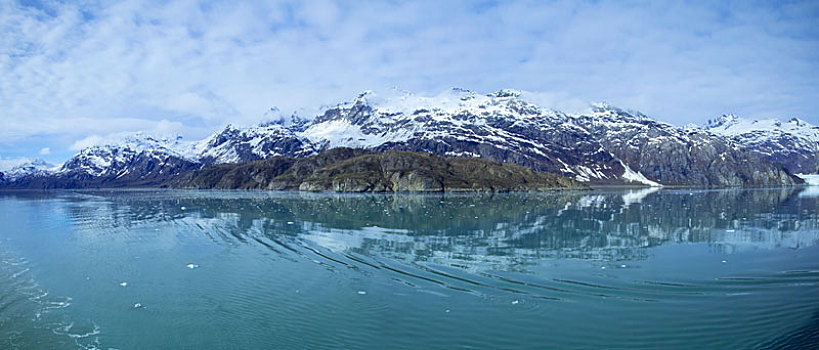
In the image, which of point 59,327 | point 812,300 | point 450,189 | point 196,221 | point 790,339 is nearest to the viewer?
point 790,339

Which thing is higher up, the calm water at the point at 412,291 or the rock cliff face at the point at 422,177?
the rock cliff face at the point at 422,177

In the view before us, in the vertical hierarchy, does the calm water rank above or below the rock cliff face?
below

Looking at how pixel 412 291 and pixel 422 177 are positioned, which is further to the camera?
pixel 422 177

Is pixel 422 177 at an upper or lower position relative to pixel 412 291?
upper

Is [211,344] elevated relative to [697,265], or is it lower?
lower

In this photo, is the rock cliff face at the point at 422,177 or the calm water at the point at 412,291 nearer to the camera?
the calm water at the point at 412,291

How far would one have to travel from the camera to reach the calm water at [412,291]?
15031 millimetres

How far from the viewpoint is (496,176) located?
16588 cm

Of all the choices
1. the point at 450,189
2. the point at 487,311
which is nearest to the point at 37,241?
the point at 487,311

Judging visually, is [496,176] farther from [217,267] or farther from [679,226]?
[217,267]

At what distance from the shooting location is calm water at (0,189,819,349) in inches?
592

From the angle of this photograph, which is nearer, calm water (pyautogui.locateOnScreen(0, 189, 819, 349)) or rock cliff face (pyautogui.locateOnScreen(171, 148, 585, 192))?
calm water (pyautogui.locateOnScreen(0, 189, 819, 349))

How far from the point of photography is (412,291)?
19.8 meters

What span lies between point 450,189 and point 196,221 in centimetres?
10482
